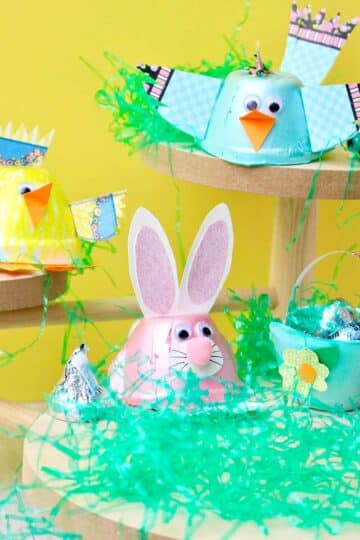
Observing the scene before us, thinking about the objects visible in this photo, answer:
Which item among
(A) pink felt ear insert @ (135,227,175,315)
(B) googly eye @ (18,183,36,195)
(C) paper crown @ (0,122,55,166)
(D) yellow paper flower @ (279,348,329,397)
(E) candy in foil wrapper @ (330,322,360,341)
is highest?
(C) paper crown @ (0,122,55,166)

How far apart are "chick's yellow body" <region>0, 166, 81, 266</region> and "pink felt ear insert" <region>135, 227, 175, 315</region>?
0.12 m

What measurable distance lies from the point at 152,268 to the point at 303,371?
0.57 feet

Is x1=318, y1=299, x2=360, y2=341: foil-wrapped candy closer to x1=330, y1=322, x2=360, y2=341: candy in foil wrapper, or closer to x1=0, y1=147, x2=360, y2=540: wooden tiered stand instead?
x1=330, y1=322, x2=360, y2=341: candy in foil wrapper

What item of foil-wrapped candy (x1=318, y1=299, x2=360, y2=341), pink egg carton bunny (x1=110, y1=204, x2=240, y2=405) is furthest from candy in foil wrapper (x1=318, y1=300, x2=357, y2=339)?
pink egg carton bunny (x1=110, y1=204, x2=240, y2=405)

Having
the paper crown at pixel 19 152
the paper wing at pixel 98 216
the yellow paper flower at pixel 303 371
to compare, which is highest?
the paper crown at pixel 19 152

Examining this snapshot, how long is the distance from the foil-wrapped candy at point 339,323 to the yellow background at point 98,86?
15.4 inches

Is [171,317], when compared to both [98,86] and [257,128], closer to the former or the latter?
[257,128]

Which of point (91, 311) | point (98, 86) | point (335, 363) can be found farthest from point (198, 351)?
point (98, 86)

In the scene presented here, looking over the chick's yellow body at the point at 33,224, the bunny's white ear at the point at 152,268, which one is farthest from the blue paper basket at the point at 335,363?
the chick's yellow body at the point at 33,224

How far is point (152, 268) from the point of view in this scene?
112cm

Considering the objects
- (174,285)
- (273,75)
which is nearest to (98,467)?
(174,285)

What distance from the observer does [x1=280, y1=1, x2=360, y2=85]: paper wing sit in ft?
4.20

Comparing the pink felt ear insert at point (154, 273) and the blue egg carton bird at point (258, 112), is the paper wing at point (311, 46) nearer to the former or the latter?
the blue egg carton bird at point (258, 112)

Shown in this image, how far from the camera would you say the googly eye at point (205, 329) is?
3.70 feet
